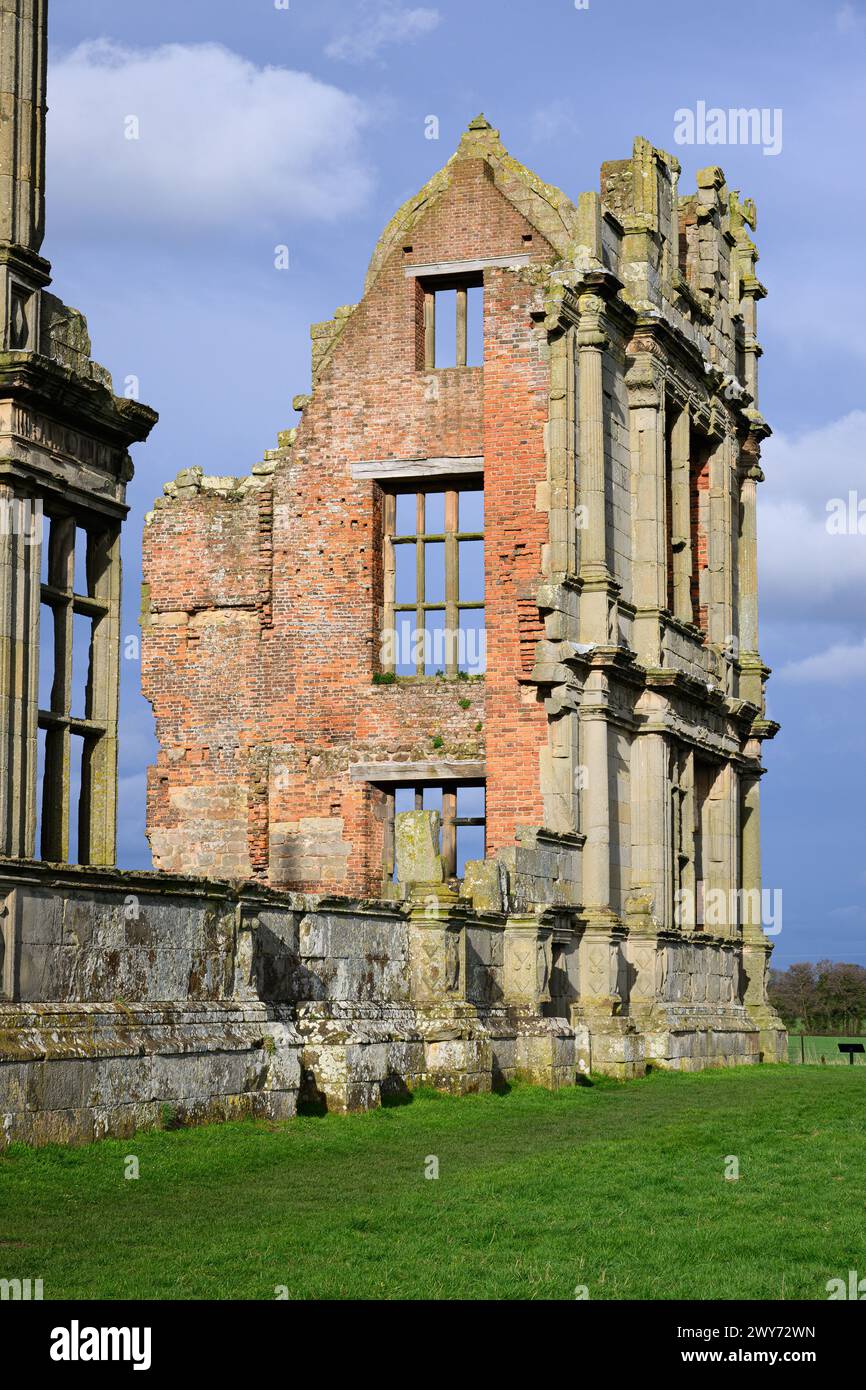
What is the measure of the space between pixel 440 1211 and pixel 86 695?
5361 mm

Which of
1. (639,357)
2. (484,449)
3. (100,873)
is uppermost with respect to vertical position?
(639,357)

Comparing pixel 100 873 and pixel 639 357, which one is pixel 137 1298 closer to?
pixel 100 873

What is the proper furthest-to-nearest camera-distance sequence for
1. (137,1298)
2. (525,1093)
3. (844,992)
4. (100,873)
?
(844,992) → (525,1093) → (100,873) → (137,1298)

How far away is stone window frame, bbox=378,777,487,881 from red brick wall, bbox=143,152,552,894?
11.7 inches

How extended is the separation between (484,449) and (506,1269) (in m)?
20.4

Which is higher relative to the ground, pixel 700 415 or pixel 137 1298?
pixel 700 415

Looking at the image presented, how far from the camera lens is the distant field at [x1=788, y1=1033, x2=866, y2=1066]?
3672 centimetres

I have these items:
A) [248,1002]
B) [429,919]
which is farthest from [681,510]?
[248,1002]

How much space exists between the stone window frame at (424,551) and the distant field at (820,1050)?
33.5 ft

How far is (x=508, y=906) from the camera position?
23531 millimetres

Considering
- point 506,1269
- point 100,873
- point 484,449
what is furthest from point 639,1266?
point 484,449

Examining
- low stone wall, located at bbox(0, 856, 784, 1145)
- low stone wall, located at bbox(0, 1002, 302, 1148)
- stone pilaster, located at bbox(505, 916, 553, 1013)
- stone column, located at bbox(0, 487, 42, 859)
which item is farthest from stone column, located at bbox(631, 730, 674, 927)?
stone column, located at bbox(0, 487, 42, 859)

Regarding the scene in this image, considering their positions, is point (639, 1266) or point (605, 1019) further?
point (605, 1019)

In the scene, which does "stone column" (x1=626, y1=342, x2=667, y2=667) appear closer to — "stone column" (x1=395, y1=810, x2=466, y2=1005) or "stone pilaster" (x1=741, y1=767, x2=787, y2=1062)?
"stone pilaster" (x1=741, y1=767, x2=787, y2=1062)
